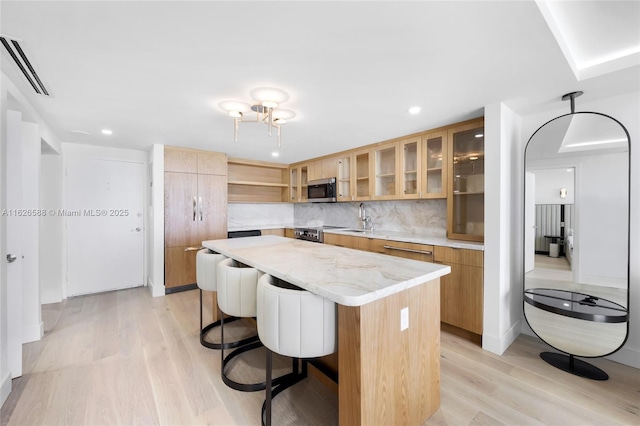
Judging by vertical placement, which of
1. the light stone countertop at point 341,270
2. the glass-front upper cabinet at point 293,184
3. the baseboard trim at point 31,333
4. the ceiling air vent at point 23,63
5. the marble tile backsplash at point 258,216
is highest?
the ceiling air vent at point 23,63

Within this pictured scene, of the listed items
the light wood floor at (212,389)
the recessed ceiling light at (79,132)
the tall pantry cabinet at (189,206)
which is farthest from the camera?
the tall pantry cabinet at (189,206)

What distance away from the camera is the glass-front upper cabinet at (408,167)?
3.33m

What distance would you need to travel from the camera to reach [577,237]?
2.30 m

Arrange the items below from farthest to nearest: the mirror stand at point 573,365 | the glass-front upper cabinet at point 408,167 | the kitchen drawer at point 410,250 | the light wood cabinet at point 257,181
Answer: the light wood cabinet at point 257,181 → the glass-front upper cabinet at point 408,167 → the kitchen drawer at point 410,250 → the mirror stand at point 573,365

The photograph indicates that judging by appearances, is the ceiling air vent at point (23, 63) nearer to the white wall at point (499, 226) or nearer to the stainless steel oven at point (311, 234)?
the white wall at point (499, 226)

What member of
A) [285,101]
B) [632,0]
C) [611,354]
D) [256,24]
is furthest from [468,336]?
[256,24]

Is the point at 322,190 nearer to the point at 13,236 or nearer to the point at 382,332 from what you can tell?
the point at 382,332

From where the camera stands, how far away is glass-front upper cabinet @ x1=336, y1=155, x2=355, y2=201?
13.9 feet

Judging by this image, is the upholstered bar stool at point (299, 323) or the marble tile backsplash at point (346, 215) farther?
the marble tile backsplash at point (346, 215)

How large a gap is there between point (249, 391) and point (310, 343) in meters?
0.93

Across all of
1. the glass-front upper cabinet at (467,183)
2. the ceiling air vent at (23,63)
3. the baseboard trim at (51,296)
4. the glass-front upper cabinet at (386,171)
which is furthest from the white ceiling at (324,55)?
the baseboard trim at (51,296)

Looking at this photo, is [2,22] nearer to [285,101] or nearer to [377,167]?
[285,101]

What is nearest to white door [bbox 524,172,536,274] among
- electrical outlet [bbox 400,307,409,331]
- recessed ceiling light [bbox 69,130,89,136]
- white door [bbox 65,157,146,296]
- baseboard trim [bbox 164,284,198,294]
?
electrical outlet [bbox 400,307,409,331]

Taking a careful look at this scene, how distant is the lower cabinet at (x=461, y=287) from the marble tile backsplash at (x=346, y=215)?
728 mm
